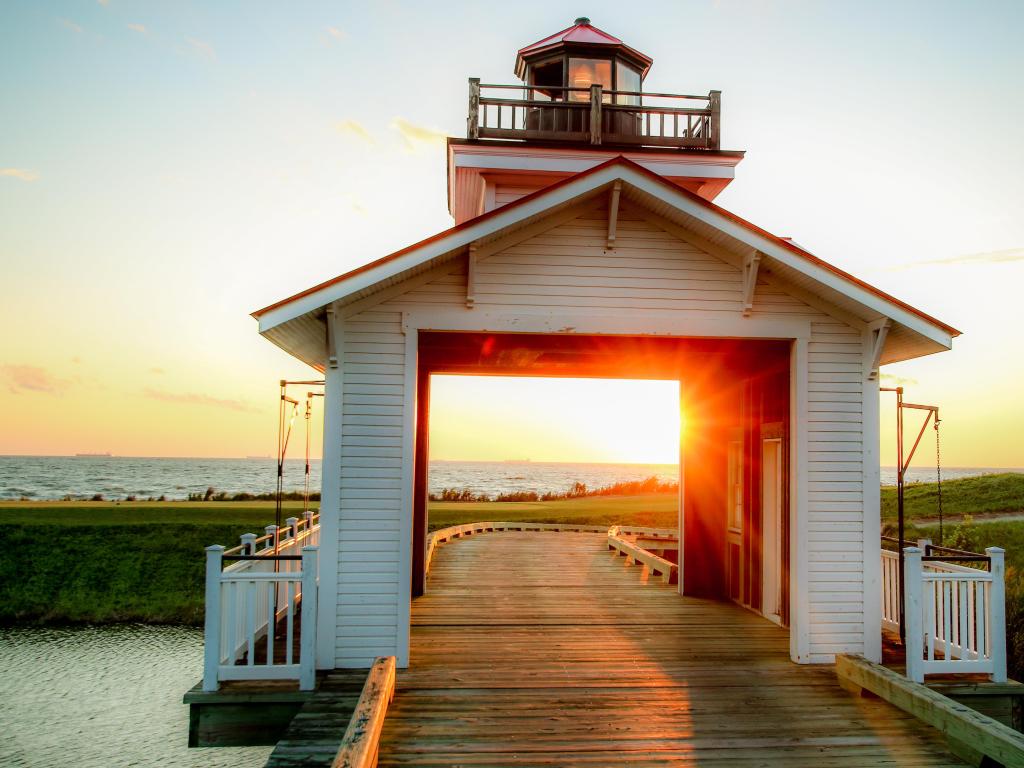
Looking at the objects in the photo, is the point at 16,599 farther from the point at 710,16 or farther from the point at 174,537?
the point at 710,16

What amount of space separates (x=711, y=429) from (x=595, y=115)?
597cm

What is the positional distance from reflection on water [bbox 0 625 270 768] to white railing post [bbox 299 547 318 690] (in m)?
7.48

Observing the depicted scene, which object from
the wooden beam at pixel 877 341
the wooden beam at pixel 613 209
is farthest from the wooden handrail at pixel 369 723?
the wooden beam at pixel 877 341

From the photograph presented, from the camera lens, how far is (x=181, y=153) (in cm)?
1372

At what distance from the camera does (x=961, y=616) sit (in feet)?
23.3

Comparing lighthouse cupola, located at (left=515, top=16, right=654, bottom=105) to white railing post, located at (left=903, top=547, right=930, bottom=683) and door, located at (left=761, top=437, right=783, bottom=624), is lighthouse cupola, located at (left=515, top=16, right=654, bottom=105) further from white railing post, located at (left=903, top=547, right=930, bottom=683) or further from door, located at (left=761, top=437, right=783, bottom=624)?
white railing post, located at (left=903, top=547, right=930, bottom=683)

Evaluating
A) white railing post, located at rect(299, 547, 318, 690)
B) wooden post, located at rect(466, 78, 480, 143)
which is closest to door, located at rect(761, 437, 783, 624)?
white railing post, located at rect(299, 547, 318, 690)

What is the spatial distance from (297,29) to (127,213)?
5.92 m

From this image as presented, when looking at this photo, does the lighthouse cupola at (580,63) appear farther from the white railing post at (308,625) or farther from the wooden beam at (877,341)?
the white railing post at (308,625)

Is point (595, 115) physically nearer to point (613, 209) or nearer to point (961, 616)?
point (613, 209)

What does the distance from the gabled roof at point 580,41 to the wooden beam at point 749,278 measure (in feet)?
27.0

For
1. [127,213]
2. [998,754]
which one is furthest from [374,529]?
[127,213]

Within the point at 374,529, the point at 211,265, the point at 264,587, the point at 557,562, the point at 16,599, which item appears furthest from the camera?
the point at 16,599

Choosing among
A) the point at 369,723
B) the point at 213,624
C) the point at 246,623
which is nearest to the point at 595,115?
the point at 246,623
